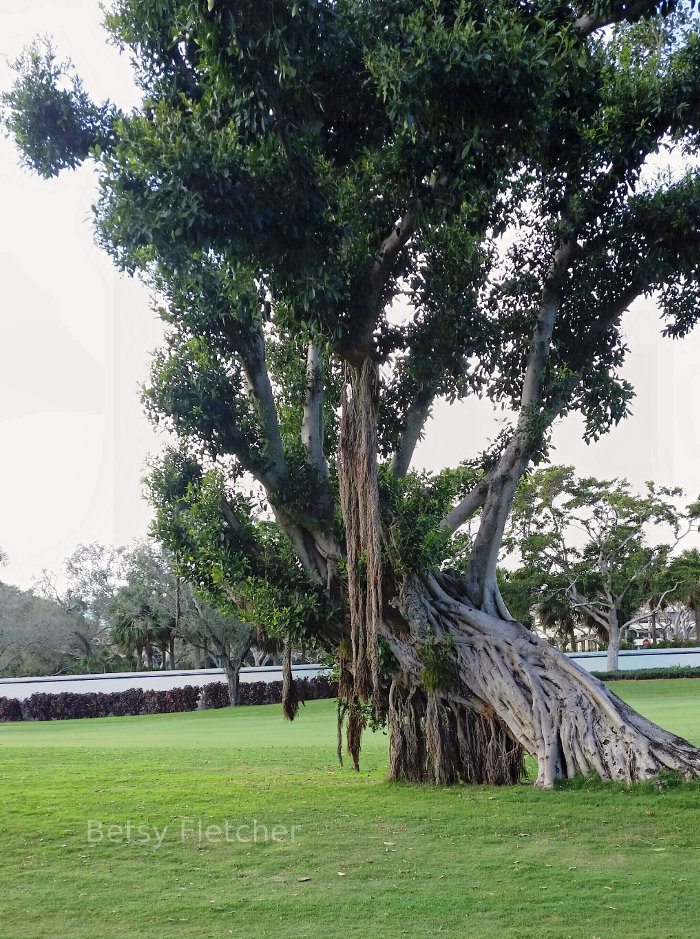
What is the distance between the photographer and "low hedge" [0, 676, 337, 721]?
38438mm

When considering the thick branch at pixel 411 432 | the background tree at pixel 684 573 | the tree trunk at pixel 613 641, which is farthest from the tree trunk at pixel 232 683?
the thick branch at pixel 411 432

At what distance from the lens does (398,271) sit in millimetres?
12477

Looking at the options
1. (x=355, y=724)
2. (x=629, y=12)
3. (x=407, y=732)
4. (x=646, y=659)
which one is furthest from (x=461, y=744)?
(x=646, y=659)

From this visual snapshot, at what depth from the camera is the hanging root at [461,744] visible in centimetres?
Result: 1227

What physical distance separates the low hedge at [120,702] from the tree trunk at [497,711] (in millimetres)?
25828

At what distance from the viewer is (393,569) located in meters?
12.6

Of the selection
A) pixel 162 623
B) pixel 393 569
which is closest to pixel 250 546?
pixel 393 569

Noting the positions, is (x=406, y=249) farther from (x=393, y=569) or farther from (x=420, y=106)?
(x=393, y=569)

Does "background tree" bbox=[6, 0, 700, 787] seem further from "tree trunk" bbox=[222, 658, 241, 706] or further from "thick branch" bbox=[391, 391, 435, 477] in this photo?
"tree trunk" bbox=[222, 658, 241, 706]

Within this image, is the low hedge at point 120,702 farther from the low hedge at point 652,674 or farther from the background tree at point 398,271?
the background tree at point 398,271

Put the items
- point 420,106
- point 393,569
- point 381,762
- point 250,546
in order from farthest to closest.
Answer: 1. point 381,762
2. point 250,546
3. point 393,569
4. point 420,106

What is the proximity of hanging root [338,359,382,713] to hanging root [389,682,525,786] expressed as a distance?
802mm

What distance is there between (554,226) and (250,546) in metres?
6.19

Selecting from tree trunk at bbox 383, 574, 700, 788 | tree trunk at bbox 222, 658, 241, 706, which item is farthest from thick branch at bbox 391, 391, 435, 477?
tree trunk at bbox 222, 658, 241, 706
